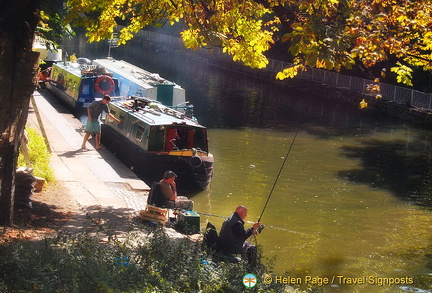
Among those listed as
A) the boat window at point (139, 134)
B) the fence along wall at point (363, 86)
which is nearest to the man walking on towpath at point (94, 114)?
the boat window at point (139, 134)

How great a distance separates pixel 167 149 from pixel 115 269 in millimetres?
11184

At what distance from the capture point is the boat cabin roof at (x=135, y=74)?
26234mm

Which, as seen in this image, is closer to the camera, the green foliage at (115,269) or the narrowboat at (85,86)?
the green foliage at (115,269)

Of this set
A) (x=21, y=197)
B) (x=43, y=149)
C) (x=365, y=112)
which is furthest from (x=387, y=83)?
(x=21, y=197)

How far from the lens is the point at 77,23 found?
1327cm

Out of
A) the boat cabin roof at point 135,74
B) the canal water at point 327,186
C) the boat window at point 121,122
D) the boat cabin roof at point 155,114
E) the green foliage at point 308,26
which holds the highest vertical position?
the green foliage at point 308,26

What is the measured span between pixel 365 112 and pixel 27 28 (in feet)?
Result: 90.3

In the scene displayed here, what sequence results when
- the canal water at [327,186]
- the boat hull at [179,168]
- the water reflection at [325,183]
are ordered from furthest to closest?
the boat hull at [179,168] → the water reflection at [325,183] → the canal water at [327,186]

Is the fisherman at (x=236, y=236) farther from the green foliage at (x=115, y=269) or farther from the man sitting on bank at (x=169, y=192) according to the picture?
the man sitting on bank at (x=169, y=192)

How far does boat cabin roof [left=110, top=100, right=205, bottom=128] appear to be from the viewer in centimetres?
1890

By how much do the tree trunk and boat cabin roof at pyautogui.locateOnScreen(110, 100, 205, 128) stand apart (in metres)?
8.66

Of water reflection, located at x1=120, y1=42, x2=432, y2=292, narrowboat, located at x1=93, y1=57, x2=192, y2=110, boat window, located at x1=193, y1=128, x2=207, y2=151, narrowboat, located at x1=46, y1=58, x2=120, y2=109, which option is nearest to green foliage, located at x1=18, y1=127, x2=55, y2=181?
water reflection, located at x1=120, y1=42, x2=432, y2=292

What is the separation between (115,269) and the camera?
7.59 meters

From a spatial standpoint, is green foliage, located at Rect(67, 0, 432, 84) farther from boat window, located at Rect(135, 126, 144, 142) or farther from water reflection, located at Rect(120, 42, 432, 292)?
water reflection, located at Rect(120, 42, 432, 292)
